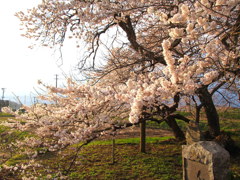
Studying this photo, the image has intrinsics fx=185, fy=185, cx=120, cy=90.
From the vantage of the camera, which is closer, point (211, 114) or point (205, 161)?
point (205, 161)

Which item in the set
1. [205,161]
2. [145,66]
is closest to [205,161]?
[205,161]

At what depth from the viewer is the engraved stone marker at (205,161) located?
2.51 m

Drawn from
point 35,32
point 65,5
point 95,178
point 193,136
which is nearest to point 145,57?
point 193,136

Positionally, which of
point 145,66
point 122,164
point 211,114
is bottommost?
point 122,164

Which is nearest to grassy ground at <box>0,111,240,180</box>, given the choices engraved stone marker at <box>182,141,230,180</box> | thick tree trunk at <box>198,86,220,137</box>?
thick tree trunk at <box>198,86,220,137</box>

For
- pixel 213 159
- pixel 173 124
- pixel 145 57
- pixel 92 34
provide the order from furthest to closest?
pixel 173 124, pixel 92 34, pixel 145 57, pixel 213 159

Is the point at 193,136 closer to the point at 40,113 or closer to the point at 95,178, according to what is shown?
the point at 95,178

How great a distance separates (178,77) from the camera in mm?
2039

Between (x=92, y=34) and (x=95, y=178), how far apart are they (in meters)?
3.99

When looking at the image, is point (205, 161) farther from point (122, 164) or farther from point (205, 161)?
point (122, 164)

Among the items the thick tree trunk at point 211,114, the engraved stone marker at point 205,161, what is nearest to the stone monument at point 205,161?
the engraved stone marker at point 205,161

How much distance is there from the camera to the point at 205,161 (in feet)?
8.47

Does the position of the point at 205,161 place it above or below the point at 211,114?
below

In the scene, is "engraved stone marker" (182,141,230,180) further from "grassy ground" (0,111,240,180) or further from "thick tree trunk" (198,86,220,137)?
"thick tree trunk" (198,86,220,137)
